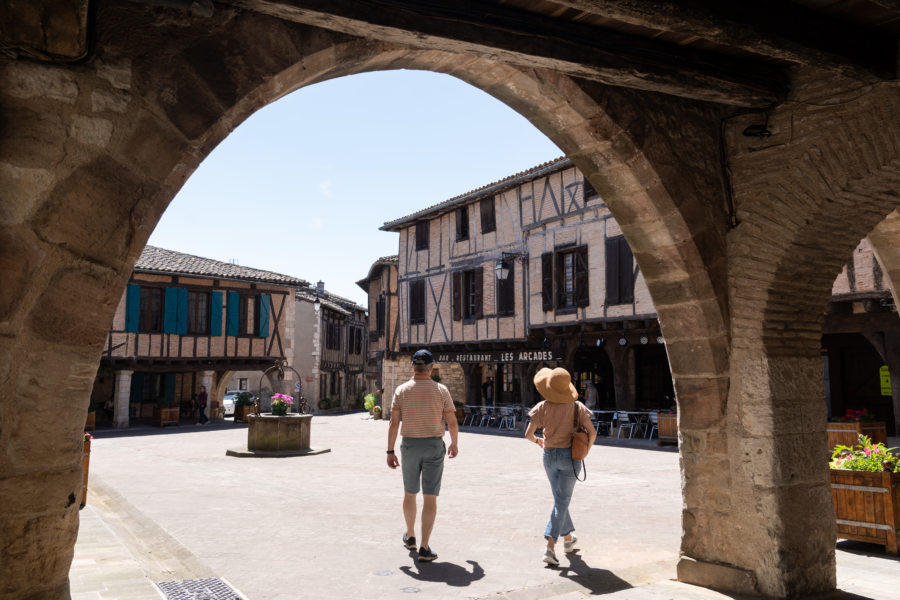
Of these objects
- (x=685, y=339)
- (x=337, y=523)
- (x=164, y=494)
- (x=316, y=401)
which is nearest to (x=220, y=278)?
(x=316, y=401)

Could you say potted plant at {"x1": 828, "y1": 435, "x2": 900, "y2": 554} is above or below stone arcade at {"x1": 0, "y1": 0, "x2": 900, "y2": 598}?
below

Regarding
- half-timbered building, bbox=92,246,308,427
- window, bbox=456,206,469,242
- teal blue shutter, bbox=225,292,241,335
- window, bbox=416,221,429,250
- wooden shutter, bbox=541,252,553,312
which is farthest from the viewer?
teal blue shutter, bbox=225,292,241,335

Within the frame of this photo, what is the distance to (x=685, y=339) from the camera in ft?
13.7

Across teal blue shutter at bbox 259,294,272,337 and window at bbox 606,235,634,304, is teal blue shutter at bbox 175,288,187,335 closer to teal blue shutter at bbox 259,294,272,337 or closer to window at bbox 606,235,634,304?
teal blue shutter at bbox 259,294,272,337

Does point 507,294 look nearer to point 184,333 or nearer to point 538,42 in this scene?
point 184,333

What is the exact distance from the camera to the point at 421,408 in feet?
15.5

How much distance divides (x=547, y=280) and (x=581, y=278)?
3.94 feet

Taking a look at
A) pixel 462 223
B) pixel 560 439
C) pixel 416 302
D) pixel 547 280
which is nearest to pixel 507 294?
pixel 547 280

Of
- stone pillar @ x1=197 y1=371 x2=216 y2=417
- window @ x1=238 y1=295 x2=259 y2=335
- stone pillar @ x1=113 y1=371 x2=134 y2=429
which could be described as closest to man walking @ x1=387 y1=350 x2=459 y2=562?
stone pillar @ x1=113 y1=371 x2=134 y2=429

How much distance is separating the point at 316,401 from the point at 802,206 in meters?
29.4

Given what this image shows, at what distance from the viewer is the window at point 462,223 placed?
800 inches

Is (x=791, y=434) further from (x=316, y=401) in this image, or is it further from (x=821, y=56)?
(x=316, y=401)

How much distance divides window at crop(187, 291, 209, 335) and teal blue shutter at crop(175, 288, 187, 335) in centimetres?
25

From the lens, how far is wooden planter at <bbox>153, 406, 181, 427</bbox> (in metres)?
21.8
